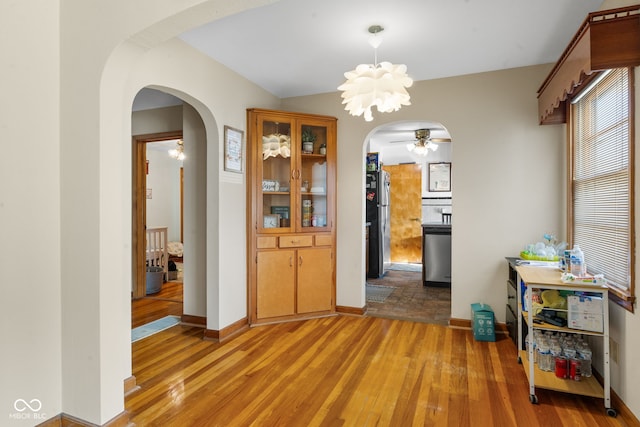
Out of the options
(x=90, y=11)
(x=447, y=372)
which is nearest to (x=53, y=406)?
(x=90, y=11)

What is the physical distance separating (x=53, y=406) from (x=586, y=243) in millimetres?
3695

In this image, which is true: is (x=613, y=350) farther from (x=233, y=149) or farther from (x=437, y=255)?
(x=233, y=149)

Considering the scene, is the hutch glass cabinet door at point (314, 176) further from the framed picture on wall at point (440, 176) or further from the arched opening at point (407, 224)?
the framed picture on wall at point (440, 176)

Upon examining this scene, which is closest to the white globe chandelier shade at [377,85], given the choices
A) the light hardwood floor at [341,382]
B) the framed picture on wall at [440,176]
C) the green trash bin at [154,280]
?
the light hardwood floor at [341,382]

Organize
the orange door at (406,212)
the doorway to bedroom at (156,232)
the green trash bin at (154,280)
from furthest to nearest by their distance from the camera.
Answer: the orange door at (406,212), the green trash bin at (154,280), the doorway to bedroom at (156,232)

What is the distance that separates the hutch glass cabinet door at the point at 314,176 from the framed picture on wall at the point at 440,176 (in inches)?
160

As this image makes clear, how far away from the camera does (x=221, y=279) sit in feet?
10.8

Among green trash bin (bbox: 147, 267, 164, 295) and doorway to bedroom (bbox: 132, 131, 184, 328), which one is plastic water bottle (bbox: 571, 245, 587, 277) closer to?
doorway to bedroom (bbox: 132, 131, 184, 328)

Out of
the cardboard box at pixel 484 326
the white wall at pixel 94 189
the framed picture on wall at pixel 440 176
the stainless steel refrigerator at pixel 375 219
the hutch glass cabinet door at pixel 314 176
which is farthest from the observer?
the framed picture on wall at pixel 440 176

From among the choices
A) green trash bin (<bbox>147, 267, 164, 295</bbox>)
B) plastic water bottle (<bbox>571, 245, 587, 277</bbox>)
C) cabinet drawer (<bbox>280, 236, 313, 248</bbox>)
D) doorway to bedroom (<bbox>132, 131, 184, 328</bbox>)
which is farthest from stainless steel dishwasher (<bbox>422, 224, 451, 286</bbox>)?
green trash bin (<bbox>147, 267, 164, 295</bbox>)

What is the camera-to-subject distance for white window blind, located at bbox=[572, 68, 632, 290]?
212 cm

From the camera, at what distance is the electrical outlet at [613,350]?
2141mm

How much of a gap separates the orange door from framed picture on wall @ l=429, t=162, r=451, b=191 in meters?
0.24

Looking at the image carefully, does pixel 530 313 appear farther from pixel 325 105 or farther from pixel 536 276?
pixel 325 105
